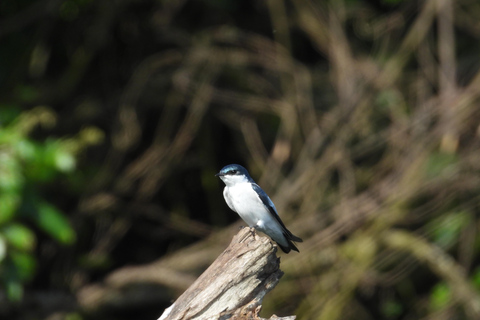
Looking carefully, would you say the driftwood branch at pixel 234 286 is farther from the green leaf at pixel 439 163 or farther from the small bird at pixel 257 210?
the green leaf at pixel 439 163

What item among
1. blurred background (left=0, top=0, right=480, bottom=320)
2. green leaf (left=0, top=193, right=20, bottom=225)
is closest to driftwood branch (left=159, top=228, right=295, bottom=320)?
green leaf (left=0, top=193, right=20, bottom=225)

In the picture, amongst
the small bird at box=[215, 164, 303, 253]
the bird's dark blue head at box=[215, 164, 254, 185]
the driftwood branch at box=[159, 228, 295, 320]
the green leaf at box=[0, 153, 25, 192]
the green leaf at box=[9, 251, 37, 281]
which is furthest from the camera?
the green leaf at box=[9, 251, 37, 281]

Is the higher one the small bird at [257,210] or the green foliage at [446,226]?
the green foliage at [446,226]

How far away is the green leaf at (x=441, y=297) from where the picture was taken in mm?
5675

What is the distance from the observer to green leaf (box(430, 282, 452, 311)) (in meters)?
5.68

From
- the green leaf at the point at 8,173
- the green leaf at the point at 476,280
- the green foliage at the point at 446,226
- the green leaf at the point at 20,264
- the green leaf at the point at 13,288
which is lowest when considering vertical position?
the green leaf at the point at 476,280

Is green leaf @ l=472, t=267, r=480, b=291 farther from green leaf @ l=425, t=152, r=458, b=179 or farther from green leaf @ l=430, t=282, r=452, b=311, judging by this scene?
→ green leaf @ l=425, t=152, r=458, b=179

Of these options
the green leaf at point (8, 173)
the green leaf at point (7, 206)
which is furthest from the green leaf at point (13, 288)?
the green leaf at point (8, 173)

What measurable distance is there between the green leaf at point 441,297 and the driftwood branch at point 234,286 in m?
3.19

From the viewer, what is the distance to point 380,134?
5691 millimetres

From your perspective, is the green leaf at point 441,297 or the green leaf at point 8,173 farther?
the green leaf at point 441,297

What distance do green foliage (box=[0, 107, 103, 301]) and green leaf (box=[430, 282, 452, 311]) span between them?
2928mm

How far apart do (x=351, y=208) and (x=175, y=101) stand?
6.45ft

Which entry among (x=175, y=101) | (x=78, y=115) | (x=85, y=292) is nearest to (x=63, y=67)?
(x=78, y=115)
